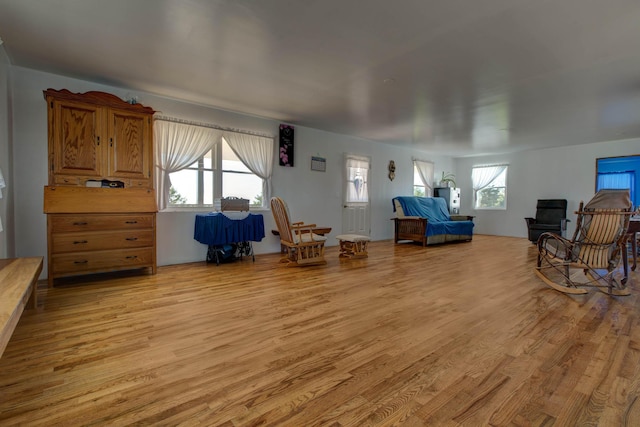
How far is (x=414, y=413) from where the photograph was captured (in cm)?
137

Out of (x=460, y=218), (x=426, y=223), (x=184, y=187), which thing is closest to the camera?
(x=184, y=187)

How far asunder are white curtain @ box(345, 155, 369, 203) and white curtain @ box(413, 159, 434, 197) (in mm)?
1963

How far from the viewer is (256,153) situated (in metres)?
5.34

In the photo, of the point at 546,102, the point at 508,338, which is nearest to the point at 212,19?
the point at 508,338

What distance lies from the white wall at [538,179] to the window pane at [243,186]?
22.5 feet

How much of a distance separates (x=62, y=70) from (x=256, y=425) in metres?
4.36

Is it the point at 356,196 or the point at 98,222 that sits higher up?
the point at 356,196

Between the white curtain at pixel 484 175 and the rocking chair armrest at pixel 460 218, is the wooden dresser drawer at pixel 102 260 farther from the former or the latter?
the white curtain at pixel 484 175

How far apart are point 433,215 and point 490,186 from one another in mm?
2812

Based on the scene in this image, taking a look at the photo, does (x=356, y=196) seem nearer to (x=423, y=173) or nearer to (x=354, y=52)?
(x=423, y=173)

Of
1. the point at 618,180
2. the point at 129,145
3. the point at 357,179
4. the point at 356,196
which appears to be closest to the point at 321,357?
the point at 129,145

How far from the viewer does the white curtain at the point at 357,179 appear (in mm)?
6926

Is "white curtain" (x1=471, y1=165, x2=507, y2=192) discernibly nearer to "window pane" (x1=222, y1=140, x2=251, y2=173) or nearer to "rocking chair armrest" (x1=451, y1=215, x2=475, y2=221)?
"rocking chair armrest" (x1=451, y1=215, x2=475, y2=221)

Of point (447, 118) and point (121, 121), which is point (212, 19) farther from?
point (447, 118)
